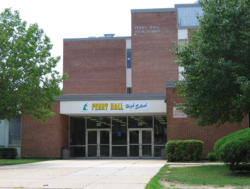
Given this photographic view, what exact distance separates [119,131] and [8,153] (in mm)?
8117

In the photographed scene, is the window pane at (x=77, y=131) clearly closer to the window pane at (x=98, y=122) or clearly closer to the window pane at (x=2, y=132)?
the window pane at (x=98, y=122)

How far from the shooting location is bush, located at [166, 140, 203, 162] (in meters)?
19.3

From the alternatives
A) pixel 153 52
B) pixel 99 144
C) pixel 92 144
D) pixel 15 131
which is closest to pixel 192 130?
pixel 99 144

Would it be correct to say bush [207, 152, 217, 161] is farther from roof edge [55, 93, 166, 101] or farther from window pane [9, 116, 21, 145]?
window pane [9, 116, 21, 145]

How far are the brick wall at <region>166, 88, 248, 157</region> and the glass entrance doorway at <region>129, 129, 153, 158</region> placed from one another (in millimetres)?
4280

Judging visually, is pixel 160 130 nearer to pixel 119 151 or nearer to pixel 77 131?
pixel 119 151

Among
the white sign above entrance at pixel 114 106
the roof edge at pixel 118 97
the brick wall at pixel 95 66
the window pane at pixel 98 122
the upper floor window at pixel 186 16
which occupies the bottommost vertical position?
the window pane at pixel 98 122

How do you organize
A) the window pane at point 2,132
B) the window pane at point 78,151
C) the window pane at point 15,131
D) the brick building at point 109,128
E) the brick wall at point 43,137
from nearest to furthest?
the brick building at point 109,128 < the brick wall at point 43,137 < the window pane at point 15,131 < the window pane at point 2,132 < the window pane at point 78,151

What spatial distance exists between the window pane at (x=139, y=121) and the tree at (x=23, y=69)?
8.44 meters

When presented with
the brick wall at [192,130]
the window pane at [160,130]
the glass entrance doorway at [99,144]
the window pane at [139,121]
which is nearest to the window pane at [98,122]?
the glass entrance doorway at [99,144]

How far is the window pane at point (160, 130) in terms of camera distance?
25.3 meters

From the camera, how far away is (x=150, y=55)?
1704 inches

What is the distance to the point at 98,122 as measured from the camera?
86.0ft

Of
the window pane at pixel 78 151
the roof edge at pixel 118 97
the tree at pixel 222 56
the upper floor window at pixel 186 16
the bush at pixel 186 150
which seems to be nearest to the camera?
the tree at pixel 222 56
